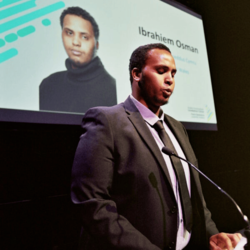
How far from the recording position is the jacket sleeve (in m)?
0.94

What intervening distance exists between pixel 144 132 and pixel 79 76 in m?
0.78

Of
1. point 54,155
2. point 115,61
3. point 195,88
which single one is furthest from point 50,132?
point 195,88

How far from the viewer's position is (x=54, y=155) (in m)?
1.64

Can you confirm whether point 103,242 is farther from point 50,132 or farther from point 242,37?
point 242,37

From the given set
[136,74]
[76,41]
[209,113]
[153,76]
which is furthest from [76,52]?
[209,113]

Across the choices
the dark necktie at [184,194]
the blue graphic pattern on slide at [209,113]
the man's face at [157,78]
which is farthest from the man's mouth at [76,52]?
the blue graphic pattern on slide at [209,113]

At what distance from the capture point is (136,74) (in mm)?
1354

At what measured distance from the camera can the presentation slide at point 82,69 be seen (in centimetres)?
149

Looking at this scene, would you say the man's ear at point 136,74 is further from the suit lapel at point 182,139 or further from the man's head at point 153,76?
the suit lapel at point 182,139

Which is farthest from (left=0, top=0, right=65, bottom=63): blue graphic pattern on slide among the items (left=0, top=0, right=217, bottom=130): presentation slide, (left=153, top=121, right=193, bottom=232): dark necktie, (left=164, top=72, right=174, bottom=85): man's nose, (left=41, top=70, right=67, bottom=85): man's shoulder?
(left=153, top=121, right=193, bottom=232): dark necktie

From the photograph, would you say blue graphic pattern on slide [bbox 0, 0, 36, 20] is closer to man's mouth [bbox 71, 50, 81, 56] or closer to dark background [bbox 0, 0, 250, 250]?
man's mouth [bbox 71, 50, 81, 56]

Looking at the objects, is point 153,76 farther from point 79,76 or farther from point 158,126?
point 79,76

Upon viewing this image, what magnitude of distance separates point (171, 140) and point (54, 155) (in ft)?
2.48

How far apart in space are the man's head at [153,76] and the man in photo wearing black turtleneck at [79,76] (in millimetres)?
493
